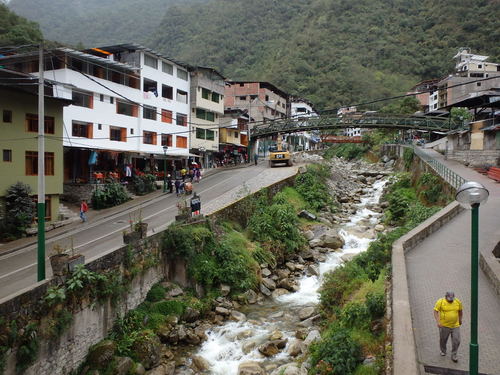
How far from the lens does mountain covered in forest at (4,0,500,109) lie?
101562mm

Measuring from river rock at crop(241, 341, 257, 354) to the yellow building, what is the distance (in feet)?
48.9

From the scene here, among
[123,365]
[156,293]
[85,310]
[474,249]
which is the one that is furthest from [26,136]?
[474,249]

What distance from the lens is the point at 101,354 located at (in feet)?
45.0

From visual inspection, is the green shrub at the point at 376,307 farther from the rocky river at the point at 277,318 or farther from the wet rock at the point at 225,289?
the wet rock at the point at 225,289

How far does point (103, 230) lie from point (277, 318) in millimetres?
10919

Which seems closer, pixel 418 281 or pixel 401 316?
pixel 401 316

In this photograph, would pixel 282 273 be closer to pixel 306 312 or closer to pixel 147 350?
pixel 306 312

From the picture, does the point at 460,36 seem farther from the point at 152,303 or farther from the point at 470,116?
the point at 152,303

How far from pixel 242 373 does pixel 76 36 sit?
399 ft

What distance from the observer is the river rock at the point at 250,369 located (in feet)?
43.7

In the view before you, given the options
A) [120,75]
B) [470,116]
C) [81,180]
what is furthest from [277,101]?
[81,180]

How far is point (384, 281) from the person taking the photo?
1391 cm

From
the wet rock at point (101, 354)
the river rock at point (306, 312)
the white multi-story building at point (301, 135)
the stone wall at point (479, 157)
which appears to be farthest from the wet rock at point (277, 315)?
the white multi-story building at point (301, 135)

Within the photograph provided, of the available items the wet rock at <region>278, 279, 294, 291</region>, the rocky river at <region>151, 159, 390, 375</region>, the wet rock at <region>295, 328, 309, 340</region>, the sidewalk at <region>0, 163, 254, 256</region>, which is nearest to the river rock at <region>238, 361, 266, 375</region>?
the rocky river at <region>151, 159, 390, 375</region>
